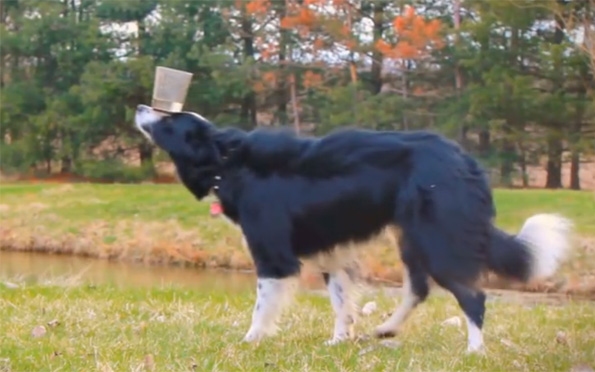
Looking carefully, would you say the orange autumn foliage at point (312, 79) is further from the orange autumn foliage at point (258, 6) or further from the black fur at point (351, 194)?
the black fur at point (351, 194)

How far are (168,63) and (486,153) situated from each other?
9.27m

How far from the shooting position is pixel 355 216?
4.86 metres

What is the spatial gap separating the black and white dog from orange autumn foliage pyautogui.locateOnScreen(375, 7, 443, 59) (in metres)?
17.6

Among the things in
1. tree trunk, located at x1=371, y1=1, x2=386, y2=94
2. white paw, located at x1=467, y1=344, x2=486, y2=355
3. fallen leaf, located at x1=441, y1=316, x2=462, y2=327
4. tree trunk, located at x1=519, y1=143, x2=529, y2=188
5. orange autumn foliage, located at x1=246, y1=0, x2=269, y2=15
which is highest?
orange autumn foliage, located at x1=246, y1=0, x2=269, y2=15

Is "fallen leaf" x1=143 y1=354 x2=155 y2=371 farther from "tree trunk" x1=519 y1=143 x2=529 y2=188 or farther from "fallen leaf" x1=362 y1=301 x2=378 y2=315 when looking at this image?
"tree trunk" x1=519 y1=143 x2=529 y2=188

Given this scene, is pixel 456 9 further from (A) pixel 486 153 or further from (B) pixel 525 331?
(B) pixel 525 331

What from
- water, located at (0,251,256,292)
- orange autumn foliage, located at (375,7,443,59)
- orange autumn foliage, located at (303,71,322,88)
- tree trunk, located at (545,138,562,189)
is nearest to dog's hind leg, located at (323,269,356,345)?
water, located at (0,251,256,292)

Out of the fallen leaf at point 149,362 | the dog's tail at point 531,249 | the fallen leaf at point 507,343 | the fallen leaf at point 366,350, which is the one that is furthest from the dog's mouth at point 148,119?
the fallen leaf at point 507,343

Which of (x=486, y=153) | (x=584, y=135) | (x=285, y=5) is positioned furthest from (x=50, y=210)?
(x=584, y=135)

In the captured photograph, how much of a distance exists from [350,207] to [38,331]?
1810 mm

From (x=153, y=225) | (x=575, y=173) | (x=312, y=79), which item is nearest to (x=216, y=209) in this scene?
(x=153, y=225)

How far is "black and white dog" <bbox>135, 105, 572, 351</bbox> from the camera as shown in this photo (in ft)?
15.1

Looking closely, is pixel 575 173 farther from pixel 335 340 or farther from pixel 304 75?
pixel 335 340

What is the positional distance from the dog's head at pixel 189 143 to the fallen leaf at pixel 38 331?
114 centimetres
